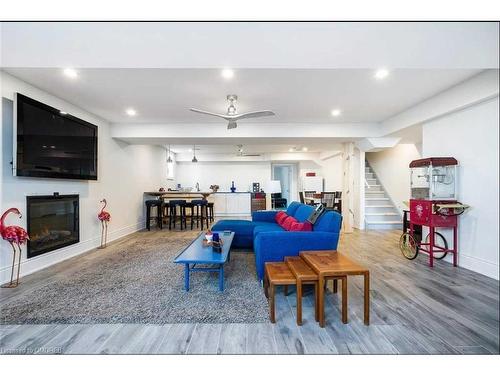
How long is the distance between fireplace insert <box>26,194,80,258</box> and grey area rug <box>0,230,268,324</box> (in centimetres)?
41

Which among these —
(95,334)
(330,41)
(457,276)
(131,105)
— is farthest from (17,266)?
(457,276)

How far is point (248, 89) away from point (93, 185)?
3.27m

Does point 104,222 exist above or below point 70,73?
below

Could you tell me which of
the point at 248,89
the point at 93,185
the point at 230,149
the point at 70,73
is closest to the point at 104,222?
the point at 93,185

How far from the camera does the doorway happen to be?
10102mm

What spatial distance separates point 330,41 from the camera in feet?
5.85

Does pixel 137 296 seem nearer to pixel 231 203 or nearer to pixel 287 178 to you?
pixel 231 203

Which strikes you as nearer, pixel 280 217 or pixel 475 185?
pixel 475 185

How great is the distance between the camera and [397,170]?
653cm

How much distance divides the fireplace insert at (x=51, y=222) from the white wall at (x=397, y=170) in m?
7.37

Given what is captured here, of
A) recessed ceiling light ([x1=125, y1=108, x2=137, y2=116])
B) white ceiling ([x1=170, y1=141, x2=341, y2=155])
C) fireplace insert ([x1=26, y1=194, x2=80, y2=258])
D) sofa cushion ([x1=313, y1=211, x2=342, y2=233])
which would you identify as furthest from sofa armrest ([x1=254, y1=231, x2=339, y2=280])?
white ceiling ([x1=170, y1=141, x2=341, y2=155])

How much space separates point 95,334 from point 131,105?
10.6ft

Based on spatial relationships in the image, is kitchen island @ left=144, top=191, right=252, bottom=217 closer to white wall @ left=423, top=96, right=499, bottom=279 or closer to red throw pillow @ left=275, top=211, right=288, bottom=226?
red throw pillow @ left=275, top=211, right=288, bottom=226
